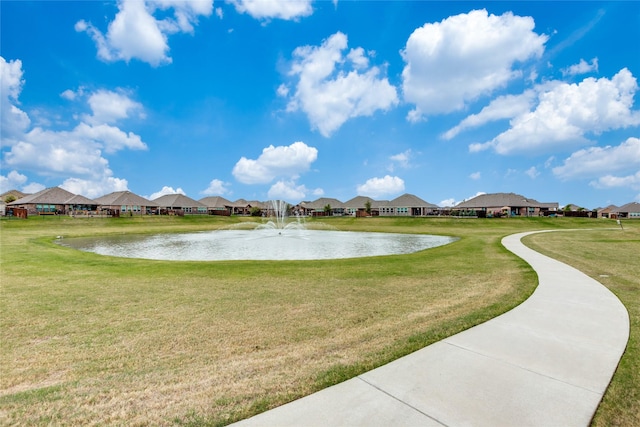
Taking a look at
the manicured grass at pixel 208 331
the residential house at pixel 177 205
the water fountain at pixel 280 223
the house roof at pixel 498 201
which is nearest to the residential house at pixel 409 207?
Answer: the house roof at pixel 498 201

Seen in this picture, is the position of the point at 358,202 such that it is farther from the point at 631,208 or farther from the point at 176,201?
the point at 631,208

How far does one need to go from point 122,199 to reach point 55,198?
41.1 feet

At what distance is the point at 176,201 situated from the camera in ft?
281

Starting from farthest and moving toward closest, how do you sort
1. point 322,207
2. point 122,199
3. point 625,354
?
point 322,207 → point 122,199 → point 625,354

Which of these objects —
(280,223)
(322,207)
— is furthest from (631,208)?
(280,223)

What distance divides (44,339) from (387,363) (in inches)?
224

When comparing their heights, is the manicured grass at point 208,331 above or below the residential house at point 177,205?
below

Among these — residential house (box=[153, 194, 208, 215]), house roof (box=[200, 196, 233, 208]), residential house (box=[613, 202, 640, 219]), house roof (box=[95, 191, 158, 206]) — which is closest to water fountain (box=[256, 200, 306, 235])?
residential house (box=[153, 194, 208, 215])

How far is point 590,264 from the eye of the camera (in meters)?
12.3

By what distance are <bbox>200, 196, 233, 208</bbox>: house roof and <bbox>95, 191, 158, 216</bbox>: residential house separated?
19863mm

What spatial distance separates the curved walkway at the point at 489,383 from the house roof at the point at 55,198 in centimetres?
8169

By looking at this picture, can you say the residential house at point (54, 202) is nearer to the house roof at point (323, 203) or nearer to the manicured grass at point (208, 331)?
the house roof at point (323, 203)

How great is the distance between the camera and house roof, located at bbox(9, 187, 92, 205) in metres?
63.7

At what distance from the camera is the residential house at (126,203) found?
74.2 meters
